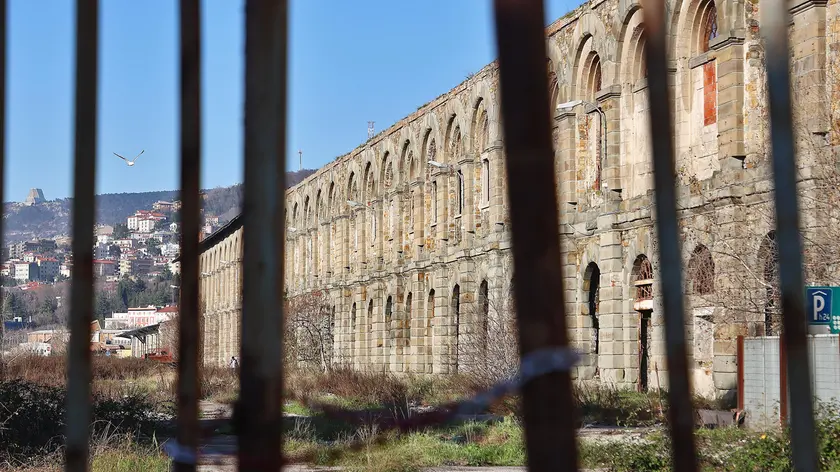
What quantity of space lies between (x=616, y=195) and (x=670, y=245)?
79.8 feet

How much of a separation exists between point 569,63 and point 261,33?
2684 cm

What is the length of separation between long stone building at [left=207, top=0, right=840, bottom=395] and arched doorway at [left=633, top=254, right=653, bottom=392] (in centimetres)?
4

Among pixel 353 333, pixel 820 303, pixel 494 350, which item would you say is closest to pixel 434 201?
pixel 353 333

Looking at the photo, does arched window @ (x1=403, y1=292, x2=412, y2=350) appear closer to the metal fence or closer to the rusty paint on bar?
the metal fence

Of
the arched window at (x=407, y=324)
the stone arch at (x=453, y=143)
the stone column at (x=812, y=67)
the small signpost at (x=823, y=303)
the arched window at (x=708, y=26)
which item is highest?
the stone arch at (x=453, y=143)

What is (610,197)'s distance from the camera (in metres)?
27.1

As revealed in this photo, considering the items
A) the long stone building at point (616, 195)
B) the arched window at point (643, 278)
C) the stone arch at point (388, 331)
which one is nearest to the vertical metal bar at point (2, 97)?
the long stone building at point (616, 195)

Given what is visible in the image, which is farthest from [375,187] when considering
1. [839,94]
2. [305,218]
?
[839,94]

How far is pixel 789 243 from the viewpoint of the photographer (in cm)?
304

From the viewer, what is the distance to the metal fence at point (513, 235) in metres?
2.64

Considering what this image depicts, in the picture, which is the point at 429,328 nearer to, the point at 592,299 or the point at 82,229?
the point at 592,299

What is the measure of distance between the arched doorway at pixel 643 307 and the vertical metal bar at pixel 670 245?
22866 mm

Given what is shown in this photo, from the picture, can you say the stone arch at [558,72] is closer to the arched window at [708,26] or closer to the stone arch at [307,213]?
the arched window at [708,26]

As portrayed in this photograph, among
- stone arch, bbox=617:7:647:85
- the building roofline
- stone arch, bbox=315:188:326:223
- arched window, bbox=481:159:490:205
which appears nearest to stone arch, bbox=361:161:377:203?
stone arch, bbox=315:188:326:223
